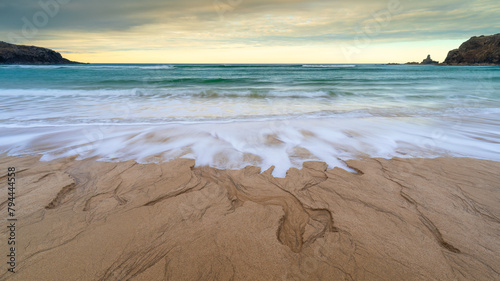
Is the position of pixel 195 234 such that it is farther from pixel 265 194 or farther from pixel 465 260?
pixel 465 260

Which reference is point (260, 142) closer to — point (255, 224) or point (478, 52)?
point (255, 224)

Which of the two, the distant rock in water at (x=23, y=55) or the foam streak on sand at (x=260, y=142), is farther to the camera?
the distant rock in water at (x=23, y=55)

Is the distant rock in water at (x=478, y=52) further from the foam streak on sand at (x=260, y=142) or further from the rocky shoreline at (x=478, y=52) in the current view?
the foam streak on sand at (x=260, y=142)

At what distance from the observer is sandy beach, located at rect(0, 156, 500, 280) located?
1.77 m

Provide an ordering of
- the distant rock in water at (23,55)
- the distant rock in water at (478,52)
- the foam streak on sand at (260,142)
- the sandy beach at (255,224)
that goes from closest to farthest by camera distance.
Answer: the sandy beach at (255,224) < the foam streak on sand at (260,142) < the distant rock in water at (478,52) < the distant rock in water at (23,55)

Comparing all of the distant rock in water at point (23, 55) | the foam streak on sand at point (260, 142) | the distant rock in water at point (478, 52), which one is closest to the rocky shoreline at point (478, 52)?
the distant rock in water at point (478, 52)

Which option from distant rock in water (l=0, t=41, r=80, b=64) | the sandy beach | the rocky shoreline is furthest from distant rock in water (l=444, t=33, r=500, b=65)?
distant rock in water (l=0, t=41, r=80, b=64)

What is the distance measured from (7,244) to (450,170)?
5385 millimetres

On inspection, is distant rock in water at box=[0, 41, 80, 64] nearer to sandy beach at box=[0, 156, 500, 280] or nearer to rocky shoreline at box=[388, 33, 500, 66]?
sandy beach at box=[0, 156, 500, 280]

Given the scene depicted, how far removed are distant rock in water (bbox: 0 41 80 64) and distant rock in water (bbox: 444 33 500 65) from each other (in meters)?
152

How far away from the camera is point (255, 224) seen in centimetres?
223

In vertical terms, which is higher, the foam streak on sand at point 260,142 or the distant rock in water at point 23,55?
the distant rock in water at point 23,55

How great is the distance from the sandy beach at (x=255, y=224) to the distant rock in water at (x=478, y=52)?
3912 inches

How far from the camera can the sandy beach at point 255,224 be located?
177 cm
